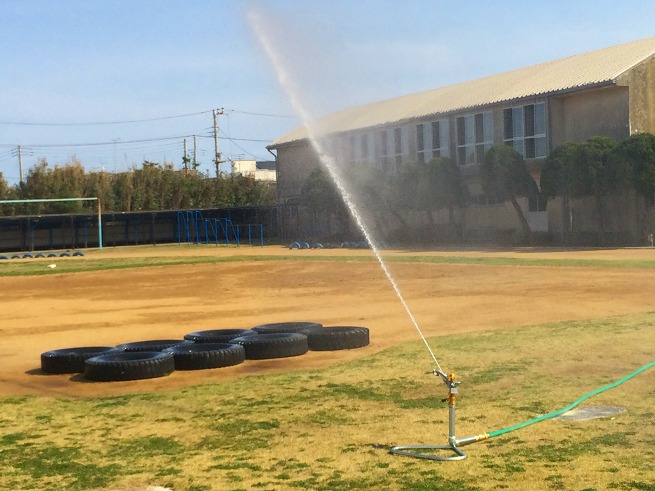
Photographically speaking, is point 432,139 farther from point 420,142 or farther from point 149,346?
point 149,346

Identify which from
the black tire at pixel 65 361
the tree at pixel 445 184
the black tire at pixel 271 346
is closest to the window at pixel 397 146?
the tree at pixel 445 184

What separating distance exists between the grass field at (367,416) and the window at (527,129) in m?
34.1

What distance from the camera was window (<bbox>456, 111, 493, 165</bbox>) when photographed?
57378mm

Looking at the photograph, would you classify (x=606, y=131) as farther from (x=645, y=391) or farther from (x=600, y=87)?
(x=645, y=391)

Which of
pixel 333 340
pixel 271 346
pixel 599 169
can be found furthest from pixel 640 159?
pixel 271 346

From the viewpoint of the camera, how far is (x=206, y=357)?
1445cm

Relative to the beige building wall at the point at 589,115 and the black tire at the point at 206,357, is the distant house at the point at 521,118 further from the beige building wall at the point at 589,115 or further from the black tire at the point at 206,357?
the black tire at the point at 206,357

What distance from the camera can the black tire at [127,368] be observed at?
13.7m

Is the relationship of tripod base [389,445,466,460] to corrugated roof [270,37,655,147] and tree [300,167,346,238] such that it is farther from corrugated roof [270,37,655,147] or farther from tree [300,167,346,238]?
tree [300,167,346,238]

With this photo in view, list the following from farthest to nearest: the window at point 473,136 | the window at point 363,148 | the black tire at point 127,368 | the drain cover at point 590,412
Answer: the window at point 473,136
the window at point 363,148
the black tire at point 127,368
the drain cover at point 590,412

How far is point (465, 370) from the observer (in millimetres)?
13180

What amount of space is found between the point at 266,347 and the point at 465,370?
3577 mm

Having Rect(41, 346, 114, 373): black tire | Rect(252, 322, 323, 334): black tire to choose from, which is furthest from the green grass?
Rect(252, 322, 323, 334): black tire

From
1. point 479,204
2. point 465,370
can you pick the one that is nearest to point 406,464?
point 465,370
